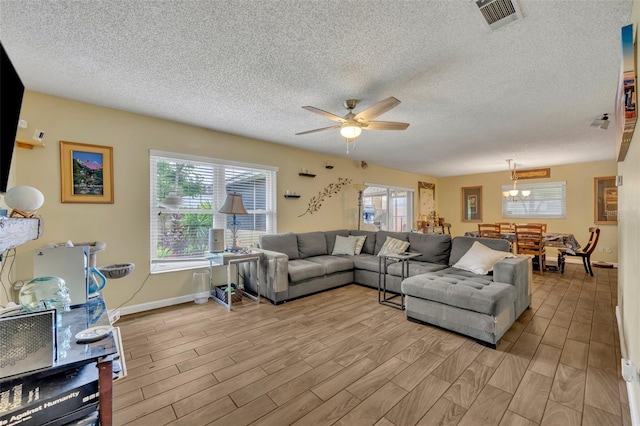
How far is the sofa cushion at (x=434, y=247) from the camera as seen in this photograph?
4.03 m

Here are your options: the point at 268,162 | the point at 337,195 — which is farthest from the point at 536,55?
the point at 337,195

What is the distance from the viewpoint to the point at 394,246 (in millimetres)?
4344

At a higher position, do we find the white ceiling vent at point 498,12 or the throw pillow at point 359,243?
the white ceiling vent at point 498,12

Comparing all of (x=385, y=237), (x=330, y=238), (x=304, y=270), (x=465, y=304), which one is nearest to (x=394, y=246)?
(x=385, y=237)

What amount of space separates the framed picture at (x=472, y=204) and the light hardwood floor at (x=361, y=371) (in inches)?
205

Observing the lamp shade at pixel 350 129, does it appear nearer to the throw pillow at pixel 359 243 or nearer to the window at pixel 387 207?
the throw pillow at pixel 359 243

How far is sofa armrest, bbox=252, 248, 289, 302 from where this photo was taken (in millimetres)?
3473

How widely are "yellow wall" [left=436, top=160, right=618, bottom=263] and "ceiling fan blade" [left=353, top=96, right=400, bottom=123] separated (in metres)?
6.80

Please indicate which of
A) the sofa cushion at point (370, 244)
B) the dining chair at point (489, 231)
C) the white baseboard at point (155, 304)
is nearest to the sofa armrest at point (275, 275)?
the white baseboard at point (155, 304)

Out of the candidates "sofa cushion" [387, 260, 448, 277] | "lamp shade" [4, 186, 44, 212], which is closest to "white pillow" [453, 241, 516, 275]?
"sofa cushion" [387, 260, 448, 277]

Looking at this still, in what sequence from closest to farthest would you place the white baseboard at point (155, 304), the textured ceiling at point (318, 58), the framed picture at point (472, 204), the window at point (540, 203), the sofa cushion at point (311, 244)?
the textured ceiling at point (318, 58)
the white baseboard at point (155, 304)
the sofa cushion at point (311, 244)
the window at point (540, 203)
the framed picture at point (472, 204)

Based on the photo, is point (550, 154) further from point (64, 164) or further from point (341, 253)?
point (64, 164)

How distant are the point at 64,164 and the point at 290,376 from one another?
3173 mm

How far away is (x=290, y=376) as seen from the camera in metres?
2.00
